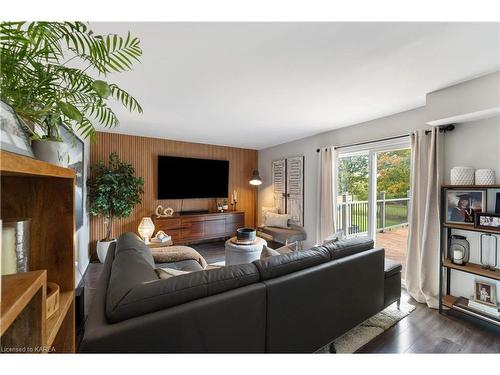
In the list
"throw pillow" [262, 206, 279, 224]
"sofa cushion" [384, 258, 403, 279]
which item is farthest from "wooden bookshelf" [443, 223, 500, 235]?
"throw pillow" [262, 206, 279, 224]

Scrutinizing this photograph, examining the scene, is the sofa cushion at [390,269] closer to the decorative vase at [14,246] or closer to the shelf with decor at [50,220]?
the shelf with decor at [50,220]

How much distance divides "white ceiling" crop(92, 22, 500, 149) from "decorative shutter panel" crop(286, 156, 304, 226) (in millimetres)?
1632

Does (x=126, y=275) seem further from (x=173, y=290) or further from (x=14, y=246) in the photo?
(x=14, y=246)

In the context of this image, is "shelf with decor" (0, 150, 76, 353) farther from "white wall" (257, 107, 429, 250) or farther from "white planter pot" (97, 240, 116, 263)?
"white wall" (257, 107, 429, 250)

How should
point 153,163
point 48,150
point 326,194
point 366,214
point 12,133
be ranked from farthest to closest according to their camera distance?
point 153,163 < point 326,194 < point 366,214 < point 48,150 < point 12,133

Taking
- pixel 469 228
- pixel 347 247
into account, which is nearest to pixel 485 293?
pixel 469 228

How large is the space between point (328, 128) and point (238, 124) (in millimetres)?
1538

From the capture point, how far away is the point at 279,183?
16.7ft

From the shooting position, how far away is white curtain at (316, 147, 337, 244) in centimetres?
381

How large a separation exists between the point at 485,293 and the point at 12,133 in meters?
3.52

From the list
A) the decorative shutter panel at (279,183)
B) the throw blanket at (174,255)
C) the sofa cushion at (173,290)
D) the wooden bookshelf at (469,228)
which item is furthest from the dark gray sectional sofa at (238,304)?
the decorative shutter panel at (279,183)

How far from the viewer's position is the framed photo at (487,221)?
1.93m
